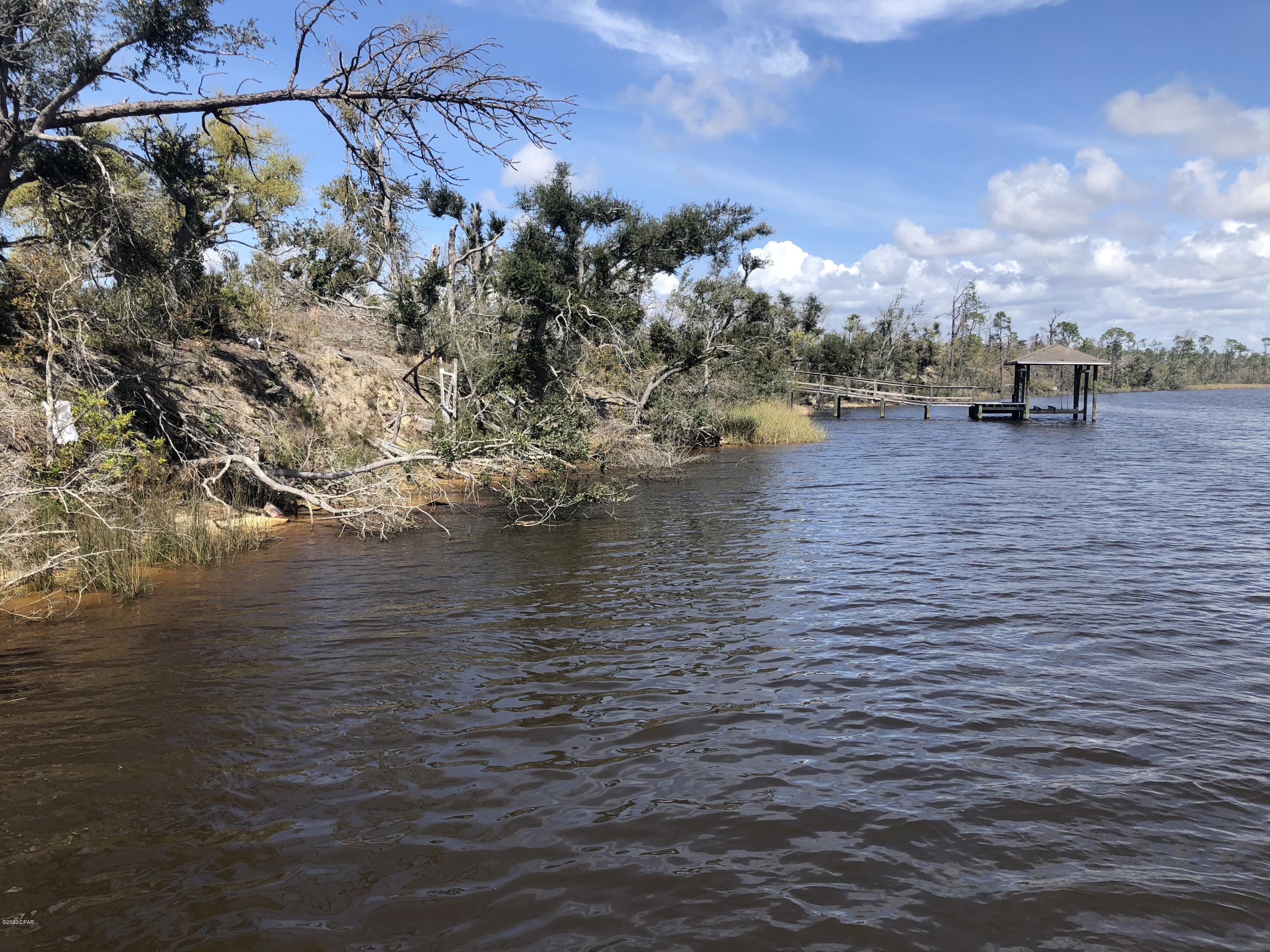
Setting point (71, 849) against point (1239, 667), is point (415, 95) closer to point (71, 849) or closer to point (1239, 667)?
point (71, 849)

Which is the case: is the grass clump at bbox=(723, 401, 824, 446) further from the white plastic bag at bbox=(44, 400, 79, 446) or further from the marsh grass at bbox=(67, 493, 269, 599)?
the white plastic bag at bbox=(44, 400, 79, 446)

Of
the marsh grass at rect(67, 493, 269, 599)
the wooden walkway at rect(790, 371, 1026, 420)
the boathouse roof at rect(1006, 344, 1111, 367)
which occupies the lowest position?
the marsh grass at rect(67, 493, 269, 599)

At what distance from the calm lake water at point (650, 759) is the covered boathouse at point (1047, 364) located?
34458mm

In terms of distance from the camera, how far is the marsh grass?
30.6 feet

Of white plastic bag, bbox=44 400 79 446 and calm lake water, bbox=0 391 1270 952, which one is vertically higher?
white plastic bag, bbox=44 400 79 446

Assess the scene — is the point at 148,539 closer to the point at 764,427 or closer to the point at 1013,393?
the point at 764,427

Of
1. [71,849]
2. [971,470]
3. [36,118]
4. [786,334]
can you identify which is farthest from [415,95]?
[786,334]

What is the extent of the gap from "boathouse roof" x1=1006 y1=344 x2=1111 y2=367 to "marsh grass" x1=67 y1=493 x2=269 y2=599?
40230mm

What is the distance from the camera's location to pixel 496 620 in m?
8.51

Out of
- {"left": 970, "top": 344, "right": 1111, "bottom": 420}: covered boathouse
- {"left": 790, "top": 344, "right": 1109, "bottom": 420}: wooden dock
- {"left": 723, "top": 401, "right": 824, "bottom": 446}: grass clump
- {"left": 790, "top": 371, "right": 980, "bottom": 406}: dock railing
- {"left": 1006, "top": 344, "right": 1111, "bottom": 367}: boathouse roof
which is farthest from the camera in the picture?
{"left": 790, "top": 371, "right": 980, "bottom": 406}: dock railing

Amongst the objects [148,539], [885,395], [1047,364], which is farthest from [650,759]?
[885,395]

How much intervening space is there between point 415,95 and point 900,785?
9.86 meters

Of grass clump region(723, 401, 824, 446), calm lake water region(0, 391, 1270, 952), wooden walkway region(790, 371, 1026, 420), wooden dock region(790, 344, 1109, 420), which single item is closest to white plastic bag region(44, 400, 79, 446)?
calm lake water region(0, 391, 1270, 952)

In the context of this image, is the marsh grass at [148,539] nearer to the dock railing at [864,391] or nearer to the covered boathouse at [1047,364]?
the dock railing at [864,391]
